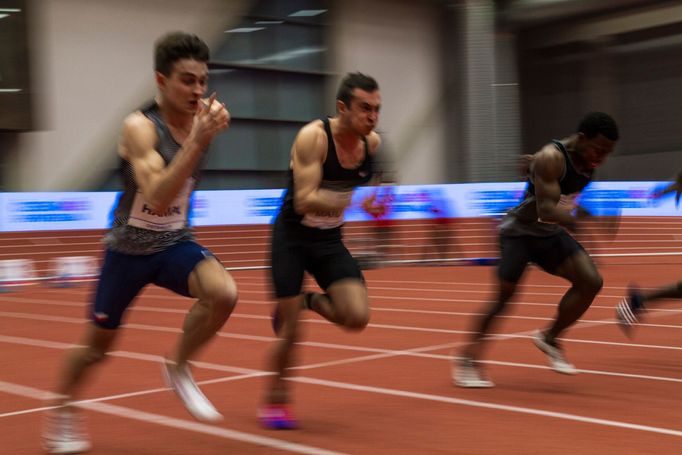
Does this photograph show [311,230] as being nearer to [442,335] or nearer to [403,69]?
[442,335]

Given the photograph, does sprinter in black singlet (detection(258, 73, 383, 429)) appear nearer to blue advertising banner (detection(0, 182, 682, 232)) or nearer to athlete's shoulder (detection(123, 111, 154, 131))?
athlete's shoulder (detection(123, 111, 154, 131))

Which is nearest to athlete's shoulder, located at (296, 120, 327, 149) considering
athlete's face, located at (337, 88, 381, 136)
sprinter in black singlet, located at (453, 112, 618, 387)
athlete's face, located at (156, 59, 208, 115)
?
athlete's face, located at (337, 88, 381, 136)

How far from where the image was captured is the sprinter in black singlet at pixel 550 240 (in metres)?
5.48

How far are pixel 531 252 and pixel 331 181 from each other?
169 centimetres

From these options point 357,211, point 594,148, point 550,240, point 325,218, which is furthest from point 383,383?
point 357,211

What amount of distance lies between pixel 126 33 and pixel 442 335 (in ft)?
58.7

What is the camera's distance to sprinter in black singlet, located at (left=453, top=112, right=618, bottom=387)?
5.48 meters

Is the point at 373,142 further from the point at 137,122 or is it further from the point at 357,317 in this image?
the point at 137,122

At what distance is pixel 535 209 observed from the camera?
18.7 feet

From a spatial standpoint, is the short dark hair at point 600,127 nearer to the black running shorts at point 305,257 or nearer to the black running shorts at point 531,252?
the black running shorts at point 531,252

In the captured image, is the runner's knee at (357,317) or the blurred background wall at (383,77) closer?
the runner's knee at (357,317)

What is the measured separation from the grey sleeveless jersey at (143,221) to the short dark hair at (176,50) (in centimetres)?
23

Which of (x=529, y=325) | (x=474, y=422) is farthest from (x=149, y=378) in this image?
(x=529, y=325)

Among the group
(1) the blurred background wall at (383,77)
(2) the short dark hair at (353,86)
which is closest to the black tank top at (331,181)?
(2) the short dark hair at (353,86)
